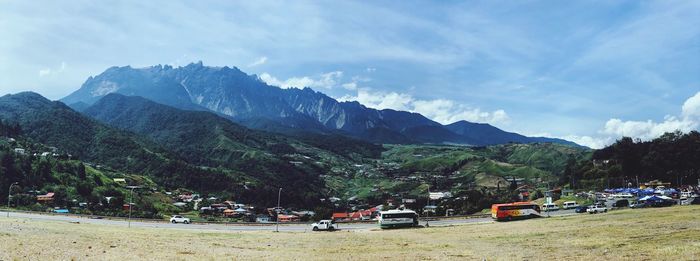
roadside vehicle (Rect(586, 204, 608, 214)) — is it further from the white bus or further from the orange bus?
the white bus

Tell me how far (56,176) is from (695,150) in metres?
222

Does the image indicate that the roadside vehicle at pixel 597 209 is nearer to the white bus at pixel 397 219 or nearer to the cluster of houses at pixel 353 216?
the white bus at pixel 397 219

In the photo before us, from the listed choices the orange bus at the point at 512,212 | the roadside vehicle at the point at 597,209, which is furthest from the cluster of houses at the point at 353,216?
the roadside vehicle at the point at 597,209

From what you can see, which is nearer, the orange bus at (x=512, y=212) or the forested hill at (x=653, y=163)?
the orange bus at (x=512, y=212)

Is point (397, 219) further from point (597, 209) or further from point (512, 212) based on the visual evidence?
point (597, 209)

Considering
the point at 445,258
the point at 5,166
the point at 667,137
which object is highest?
the point at 667,137

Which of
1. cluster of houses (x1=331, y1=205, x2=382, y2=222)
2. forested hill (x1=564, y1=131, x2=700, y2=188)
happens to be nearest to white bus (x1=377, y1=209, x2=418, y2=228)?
cluster of houses (x1=331, y1=205, x2=382, y2=222)

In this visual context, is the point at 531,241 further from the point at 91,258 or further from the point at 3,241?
the point at 3,241

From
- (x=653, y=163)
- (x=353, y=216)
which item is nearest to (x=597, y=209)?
(x=353, y=216)

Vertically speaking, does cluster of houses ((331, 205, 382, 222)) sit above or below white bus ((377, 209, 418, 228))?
below

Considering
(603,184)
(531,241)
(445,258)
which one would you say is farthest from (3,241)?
(603,184)

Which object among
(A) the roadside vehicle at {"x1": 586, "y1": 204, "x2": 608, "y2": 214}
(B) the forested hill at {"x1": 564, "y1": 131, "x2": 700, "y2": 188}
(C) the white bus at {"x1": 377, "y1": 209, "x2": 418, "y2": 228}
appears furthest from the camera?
(B) the forested hill at {"x1": 564, "y1": 131, "x2": 700, "y2": 188}

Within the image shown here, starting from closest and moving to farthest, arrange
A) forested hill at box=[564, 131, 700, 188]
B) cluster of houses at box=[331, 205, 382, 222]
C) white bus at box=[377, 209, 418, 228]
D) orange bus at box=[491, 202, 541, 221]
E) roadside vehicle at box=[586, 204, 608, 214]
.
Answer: white bus at box=[377, 209, 418, 228] < orange bus at box=[491, 202, 541, 221] < roadside vehicle at box=[586, 204, 608, 214] < cluster of houses at box=[331, 205, 382, 222] < forested hill at box=[564, 131, 700, 188]

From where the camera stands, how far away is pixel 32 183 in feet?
594
